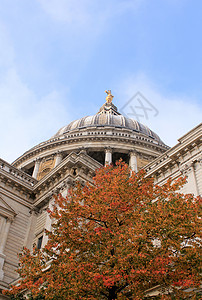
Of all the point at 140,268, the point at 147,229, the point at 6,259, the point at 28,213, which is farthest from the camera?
the point at 28,213

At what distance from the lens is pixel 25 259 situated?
527 inches

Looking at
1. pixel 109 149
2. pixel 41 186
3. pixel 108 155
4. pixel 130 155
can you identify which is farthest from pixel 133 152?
pixel 41 186

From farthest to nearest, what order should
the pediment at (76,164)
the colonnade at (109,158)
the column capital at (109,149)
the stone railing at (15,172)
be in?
the column capital at (109,149)
the colonnade at (109,158)
the stone railing at (15,172)
the pediment at (76,164)

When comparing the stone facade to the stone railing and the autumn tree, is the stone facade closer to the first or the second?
the stone railing

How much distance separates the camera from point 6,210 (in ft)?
68.0

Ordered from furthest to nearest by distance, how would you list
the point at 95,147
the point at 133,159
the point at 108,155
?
the point at 95,147 → the point at 133,159 → the point at 108,155

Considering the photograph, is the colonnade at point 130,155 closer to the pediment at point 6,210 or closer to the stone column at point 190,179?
the stone column at point 190,179

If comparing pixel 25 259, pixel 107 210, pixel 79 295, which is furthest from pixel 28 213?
pixel 79 295

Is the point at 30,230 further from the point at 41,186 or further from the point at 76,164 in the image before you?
the point at 76,164

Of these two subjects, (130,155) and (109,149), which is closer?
(109,149)

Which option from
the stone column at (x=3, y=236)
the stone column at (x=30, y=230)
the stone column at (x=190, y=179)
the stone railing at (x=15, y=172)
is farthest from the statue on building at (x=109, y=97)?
the stone column at (x=3, y=236)

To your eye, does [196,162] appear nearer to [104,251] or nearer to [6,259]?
[104,251]

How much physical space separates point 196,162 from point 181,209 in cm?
834

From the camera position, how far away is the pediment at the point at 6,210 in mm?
20500
